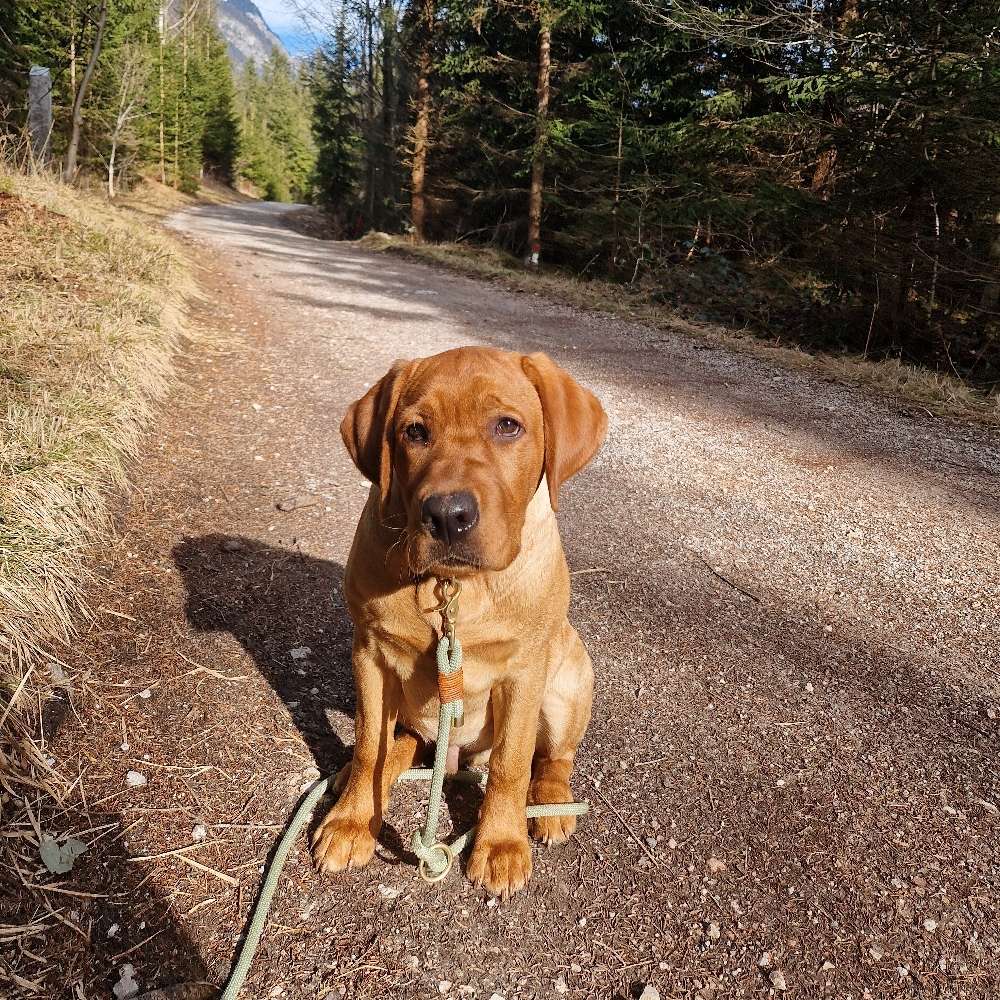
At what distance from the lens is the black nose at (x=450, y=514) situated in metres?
1.87

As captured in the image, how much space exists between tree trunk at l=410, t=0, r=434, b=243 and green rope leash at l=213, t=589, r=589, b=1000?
23.5 m

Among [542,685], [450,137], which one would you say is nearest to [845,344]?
[542,685]

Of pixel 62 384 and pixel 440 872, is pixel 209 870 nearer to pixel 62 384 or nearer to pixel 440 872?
pixel 440 872

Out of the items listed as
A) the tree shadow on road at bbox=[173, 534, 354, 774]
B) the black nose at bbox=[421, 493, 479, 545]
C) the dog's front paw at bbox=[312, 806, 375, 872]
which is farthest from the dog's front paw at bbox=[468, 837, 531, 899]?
the black nose at bbox=[421, 493, 479, 545]

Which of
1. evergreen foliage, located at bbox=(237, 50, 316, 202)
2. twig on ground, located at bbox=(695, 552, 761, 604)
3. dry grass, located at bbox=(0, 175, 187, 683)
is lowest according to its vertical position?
twig on ground, located at bbox=(695, 552, 761, 604)

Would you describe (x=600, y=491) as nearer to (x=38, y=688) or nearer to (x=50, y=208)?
(x=38, y=688)

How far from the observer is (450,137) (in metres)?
21.9

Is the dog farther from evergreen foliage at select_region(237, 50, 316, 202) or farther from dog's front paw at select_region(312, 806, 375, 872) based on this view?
evergreen foliage at select_region(237, 50, 316, 202)

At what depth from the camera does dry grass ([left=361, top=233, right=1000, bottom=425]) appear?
25.0 ft

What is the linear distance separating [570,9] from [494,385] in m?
19.2

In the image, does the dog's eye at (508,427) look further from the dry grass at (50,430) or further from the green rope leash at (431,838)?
the dry grass at (50,430)

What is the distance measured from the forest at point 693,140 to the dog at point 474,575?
8.59 m

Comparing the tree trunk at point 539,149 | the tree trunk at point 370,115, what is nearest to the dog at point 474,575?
the tree trunk at point 539,149

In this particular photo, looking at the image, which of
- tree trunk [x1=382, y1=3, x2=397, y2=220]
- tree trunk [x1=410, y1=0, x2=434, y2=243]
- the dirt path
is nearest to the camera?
the dirt path
